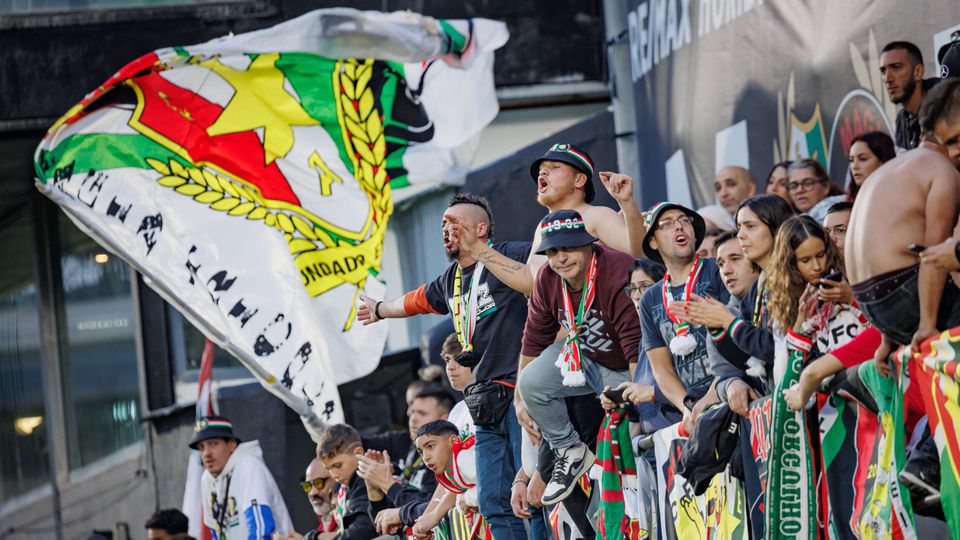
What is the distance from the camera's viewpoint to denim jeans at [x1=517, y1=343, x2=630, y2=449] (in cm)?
755

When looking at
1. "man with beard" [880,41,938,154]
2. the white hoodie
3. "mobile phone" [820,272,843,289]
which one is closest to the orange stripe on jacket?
"man with beard" [880,41,938,154]

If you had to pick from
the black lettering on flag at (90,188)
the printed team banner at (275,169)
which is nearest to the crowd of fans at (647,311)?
the printed team banner at (275,169)

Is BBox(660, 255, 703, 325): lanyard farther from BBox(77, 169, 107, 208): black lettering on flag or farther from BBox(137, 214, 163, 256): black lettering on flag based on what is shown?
BBox(77, 169, 107, 208): black lettering on flag

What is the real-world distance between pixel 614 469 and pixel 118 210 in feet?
18.7

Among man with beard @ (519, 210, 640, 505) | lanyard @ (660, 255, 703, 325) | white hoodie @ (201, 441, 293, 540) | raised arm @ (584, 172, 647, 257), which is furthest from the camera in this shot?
white hoodie @ (201, 441, 293, 540)

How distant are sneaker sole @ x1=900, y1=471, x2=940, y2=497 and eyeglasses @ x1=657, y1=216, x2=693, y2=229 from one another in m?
2.26

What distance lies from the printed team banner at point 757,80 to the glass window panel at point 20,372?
14.2 metres

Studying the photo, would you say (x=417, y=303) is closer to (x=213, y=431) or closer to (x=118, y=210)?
(x=118, y=210)

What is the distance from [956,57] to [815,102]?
361 cm

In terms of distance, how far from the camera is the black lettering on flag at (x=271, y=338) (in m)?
11.8

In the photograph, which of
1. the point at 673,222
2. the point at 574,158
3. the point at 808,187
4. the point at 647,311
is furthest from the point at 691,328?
the point at 808,187

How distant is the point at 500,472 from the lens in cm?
824

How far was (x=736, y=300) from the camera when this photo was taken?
6.78 metres

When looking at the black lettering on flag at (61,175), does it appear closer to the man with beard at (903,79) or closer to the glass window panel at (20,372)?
the man with beard at (903,79)
